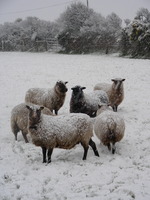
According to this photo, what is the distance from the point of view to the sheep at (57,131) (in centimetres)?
701

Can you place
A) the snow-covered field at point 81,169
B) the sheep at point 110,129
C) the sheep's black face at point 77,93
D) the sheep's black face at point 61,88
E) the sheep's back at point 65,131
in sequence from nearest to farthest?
the snow-covered field at point 81,169 < the sheep's back at point 65,131 < the sheep at point 110,129 < the sheep's black face at point 77,93 < the sheep's black face at point 61,88

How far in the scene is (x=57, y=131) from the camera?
7.06 meters

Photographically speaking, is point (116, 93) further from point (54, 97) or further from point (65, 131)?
point (65, 131)

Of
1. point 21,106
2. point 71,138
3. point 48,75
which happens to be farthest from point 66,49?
point 71,138

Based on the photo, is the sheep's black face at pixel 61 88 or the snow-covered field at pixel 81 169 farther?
the sheep's black face at pixel 61 88

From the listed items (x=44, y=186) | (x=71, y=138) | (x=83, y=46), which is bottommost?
(x=44, y=186)

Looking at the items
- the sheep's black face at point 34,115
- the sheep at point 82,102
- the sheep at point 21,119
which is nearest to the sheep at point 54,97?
the sheep at point 82,102

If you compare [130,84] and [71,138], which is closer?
[71,138]

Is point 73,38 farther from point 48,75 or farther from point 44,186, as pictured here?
point 44,186

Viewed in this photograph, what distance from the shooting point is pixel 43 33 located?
3659 centimetres

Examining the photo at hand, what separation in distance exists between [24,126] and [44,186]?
3.11 metres

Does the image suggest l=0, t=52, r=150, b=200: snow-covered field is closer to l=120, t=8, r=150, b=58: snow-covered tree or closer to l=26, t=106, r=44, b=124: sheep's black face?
l=26, t=106, r=44, b=124: sheep's black face

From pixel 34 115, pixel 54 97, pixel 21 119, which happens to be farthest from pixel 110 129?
pixel 54 97

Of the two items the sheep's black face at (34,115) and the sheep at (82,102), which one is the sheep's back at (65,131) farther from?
the sheep at (82,102)
